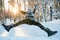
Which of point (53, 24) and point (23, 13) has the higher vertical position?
point (23, 13)

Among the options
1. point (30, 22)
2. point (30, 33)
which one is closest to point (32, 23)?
point (30, 22)

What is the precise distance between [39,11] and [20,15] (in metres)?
0.26

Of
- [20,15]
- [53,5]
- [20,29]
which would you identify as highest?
[53,5]

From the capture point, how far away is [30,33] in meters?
2.00

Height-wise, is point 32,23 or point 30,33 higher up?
point 32,23

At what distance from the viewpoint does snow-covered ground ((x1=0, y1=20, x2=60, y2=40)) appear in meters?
1.98

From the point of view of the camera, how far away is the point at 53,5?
200 cm

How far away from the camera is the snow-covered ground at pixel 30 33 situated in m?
1.98

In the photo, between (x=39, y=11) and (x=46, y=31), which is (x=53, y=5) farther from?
(x=46, y=31)

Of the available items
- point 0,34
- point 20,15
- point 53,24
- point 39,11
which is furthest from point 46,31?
point 0,34

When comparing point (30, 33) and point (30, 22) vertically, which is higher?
point (30, 22)

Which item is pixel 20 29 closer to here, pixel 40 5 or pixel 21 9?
pixel 21 9

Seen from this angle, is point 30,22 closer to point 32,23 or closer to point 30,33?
point 32,23

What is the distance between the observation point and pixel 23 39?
6.58ft
